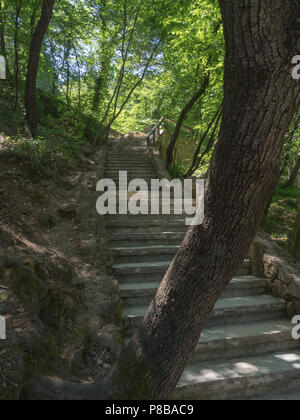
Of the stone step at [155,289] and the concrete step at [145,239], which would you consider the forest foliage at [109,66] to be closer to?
the concrete step at [145,239]

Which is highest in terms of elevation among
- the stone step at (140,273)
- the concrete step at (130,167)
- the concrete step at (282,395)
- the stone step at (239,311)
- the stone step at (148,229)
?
the concrete step at (130,167)

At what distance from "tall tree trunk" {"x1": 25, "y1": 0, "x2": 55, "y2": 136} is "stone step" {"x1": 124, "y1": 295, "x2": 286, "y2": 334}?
593 cm

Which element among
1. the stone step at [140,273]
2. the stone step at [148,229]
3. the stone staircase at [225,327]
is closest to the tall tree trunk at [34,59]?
the stone step at [148,229]

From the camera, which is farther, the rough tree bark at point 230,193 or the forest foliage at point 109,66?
the forest foliage at point 109,66

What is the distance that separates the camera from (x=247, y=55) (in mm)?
1602

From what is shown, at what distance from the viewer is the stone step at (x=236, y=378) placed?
2.90m

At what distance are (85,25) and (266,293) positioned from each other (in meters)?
11.0

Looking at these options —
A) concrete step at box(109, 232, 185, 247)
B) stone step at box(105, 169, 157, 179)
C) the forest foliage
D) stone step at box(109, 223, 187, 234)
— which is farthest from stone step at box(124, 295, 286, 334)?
stone step at box(105, 169, 157, 179)

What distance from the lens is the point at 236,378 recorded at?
9.86 feet

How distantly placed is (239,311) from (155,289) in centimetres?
124

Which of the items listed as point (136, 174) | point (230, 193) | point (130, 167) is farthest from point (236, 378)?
point (130, 167)

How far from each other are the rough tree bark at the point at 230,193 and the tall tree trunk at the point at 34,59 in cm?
Result: 691

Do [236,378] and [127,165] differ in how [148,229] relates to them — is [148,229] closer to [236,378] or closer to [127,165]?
[236,378]

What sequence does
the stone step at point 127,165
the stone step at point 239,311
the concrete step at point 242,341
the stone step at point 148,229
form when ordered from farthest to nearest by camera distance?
the stone step at point 127,165, the stone step at point 148,229, the stone step at point 239,311, the concrete step at point 242,341
